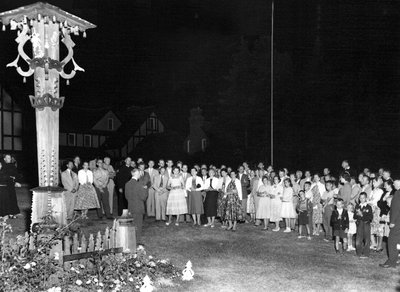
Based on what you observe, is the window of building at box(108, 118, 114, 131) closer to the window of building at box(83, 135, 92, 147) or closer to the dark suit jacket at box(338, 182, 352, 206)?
the window of building at box(83, 135, 92, 147)

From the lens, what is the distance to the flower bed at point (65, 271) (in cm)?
912

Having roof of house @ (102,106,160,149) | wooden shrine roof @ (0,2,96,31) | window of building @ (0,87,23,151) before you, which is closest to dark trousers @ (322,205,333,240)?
wooden shrine roof @ (0,2,96,31)

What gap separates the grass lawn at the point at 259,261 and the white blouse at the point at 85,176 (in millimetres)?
1592

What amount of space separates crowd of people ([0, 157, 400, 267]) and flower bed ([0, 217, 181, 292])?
387 cm

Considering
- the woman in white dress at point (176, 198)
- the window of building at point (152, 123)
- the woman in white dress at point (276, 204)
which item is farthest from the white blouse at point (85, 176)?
the window of building at point (152, 123)

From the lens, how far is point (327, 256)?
1412 centimetres

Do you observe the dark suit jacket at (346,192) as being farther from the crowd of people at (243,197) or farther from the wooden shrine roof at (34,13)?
the wooden shrine roof at (34,13)

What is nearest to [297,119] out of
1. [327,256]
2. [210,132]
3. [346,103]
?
[346,103]

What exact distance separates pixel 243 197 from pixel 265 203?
1277 mm

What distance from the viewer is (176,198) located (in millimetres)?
18312

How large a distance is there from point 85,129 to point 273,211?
3923cm

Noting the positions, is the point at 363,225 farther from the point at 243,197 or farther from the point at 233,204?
the point at 243,197

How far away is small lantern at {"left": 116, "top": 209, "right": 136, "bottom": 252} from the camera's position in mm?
11152

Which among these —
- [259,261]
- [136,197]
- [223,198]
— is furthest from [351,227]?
[136,197]
